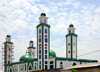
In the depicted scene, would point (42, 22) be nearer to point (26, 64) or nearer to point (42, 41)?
point (42, 41)

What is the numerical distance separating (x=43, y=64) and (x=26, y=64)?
9.54 m

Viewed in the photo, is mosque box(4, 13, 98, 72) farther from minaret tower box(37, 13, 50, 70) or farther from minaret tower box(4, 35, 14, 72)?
minaret tower box(4, 35, 14, 72)

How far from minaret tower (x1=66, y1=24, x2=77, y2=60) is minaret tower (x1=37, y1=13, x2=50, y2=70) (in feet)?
28.8

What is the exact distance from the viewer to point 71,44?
2635 inches

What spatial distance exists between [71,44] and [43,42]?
444 inches

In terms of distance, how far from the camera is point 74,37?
68375 mm

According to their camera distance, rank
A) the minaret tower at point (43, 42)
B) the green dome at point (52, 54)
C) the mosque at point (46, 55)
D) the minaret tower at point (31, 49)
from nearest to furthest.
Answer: the mosque at point (46, 55) < the minaret tower at point (43, 42) < the green dome at point (52, 54) < the minaret tower at point (31, 49)

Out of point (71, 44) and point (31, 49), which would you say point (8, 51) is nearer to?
point (31, 49)

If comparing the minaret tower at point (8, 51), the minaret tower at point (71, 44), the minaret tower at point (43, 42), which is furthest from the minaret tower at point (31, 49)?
the minaret tower at point (71, 44)

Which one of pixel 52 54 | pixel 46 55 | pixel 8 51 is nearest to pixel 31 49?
pixel 8 51

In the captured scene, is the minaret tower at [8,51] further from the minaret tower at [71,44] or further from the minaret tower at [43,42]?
the minaret tower at [71,44]

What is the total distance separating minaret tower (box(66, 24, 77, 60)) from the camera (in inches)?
2630

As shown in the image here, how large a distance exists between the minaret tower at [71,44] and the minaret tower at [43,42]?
28.8 feet

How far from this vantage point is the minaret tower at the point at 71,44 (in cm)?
6681
